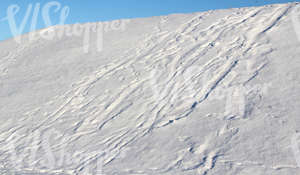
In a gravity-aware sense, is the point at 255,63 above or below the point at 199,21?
below

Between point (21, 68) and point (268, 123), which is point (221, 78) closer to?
point (268, 123)

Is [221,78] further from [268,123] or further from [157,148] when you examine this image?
[157,148]

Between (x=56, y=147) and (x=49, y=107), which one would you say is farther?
(x=49, y=107)

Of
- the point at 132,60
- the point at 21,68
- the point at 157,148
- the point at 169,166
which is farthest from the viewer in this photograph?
the point at 21,68

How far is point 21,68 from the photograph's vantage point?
8.82 m

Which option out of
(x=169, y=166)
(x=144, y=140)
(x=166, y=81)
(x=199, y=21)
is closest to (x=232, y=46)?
(x=166, y=81)

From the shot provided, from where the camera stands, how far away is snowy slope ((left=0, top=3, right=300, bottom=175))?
13.8 feet

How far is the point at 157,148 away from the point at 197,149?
0.51 metres

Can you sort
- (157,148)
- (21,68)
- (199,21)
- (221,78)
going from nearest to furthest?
(157,148)
(221,78)
(21,68)
(199,21)

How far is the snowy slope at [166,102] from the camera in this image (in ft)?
13.8

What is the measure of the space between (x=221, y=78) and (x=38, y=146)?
118 inches

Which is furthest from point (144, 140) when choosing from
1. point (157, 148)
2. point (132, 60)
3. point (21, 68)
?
point (21, 68)

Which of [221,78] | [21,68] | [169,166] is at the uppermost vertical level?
[21,68]

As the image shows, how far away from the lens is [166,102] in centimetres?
568
